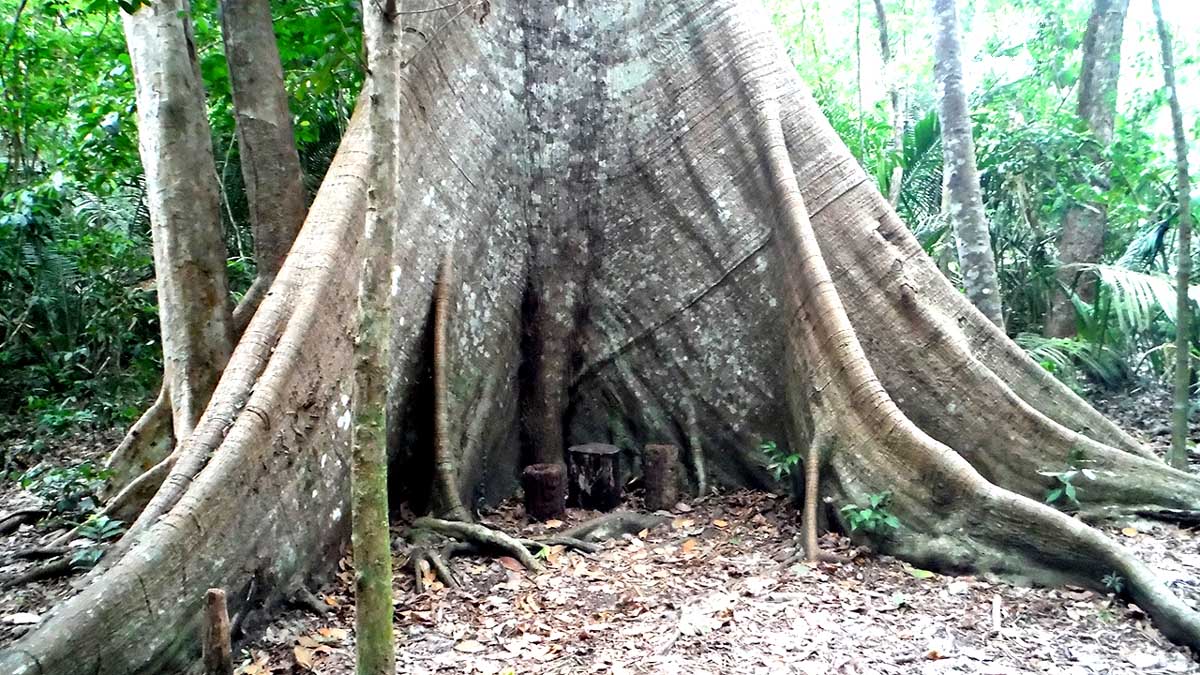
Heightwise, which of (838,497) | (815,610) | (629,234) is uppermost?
(629,234)

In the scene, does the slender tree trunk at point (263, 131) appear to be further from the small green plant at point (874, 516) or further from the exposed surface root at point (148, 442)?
the small green plant at point (874, 516)

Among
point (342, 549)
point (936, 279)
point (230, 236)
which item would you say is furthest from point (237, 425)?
point (230, 236)

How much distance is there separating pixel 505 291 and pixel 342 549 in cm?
209

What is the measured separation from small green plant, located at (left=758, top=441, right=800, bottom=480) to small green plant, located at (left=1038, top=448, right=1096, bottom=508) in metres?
1.37

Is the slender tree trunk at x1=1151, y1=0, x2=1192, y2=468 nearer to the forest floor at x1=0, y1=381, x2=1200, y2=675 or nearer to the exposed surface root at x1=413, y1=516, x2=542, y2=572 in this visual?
the forest floor at x1=0, y1=381, x2=1200, y2=675

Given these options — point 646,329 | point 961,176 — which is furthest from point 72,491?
point 961,176

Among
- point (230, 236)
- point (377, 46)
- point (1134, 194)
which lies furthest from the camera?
point (230, 236)

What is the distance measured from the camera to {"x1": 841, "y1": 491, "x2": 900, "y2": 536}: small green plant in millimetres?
4543

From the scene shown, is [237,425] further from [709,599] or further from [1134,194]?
[1134,194]

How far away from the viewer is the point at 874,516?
455 cm

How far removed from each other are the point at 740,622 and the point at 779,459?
1878 millimetres

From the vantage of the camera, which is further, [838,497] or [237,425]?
[838,497]

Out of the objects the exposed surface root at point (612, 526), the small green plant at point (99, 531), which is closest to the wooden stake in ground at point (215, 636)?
the small green plant at point (99, 531)

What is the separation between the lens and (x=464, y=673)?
354 cm
